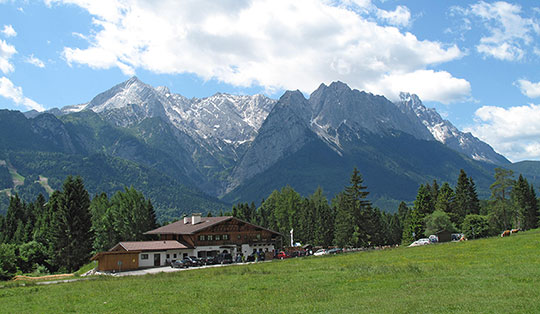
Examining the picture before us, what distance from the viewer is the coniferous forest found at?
267 feet

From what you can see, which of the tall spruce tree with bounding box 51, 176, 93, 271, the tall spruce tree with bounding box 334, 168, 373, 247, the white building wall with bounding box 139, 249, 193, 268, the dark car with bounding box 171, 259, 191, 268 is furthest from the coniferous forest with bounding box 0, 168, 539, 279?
the dark car with bounding box 171, 259, 191, 268

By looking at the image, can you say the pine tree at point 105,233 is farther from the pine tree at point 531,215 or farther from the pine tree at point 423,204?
the pine tree at point 531,215

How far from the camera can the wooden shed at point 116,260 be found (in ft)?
214

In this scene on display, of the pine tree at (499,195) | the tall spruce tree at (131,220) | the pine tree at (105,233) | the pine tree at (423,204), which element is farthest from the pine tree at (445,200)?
the pine tree at (105,233)

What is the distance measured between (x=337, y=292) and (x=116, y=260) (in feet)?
156

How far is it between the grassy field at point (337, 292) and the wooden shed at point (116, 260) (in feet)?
94.2

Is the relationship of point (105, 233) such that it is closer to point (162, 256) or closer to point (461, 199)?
point (162, 256)

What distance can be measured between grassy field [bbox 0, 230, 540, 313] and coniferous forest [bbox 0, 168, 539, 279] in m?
37.0

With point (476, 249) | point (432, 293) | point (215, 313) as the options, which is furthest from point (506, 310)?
point (476, 249)

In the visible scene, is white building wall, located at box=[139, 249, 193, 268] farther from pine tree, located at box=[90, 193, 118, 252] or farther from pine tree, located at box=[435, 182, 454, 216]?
pine tree, located at box=[435, 182, 454, 216]

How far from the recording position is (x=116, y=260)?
2601 inches

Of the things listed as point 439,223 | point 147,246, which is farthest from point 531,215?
point 147,246

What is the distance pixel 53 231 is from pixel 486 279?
77283mm

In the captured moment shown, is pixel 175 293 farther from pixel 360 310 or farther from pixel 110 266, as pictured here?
pixel 110 266
